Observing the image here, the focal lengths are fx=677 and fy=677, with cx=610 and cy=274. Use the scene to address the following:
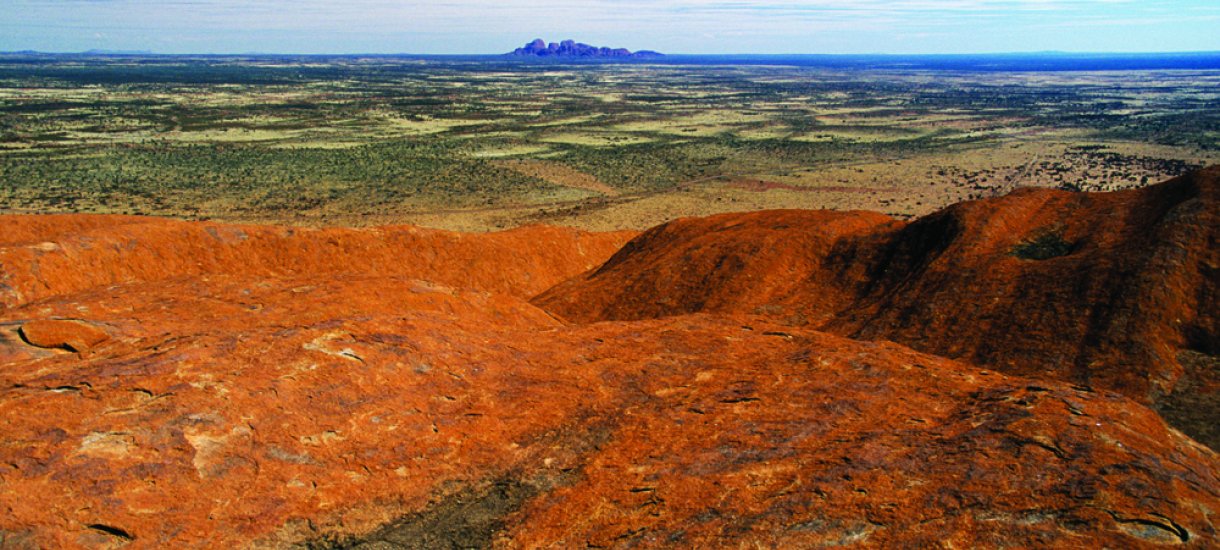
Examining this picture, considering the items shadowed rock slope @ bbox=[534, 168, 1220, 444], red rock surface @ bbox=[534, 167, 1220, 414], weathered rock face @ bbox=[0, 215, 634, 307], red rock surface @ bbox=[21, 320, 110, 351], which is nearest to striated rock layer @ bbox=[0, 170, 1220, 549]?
red rock surface @ bbox=[21, 320, 110, 351]

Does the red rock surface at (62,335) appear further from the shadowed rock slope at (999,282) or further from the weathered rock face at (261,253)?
the shadowed rock slope at (999,282)

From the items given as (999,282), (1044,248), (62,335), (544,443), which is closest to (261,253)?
(62,335)

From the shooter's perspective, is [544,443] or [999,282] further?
[999,282]

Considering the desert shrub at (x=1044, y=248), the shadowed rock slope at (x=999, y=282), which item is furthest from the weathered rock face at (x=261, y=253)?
the desert shrub at (x=1044, y=248)

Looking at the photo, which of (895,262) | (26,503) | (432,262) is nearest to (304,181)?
(432,262)

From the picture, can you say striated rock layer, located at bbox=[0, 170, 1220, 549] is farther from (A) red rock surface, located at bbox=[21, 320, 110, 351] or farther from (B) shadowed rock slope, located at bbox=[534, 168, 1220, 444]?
(B) shadowed rock slope, located at bbox=[534, 168, 1220, 444]

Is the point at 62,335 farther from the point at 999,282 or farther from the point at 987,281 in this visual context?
the point at 999,282
